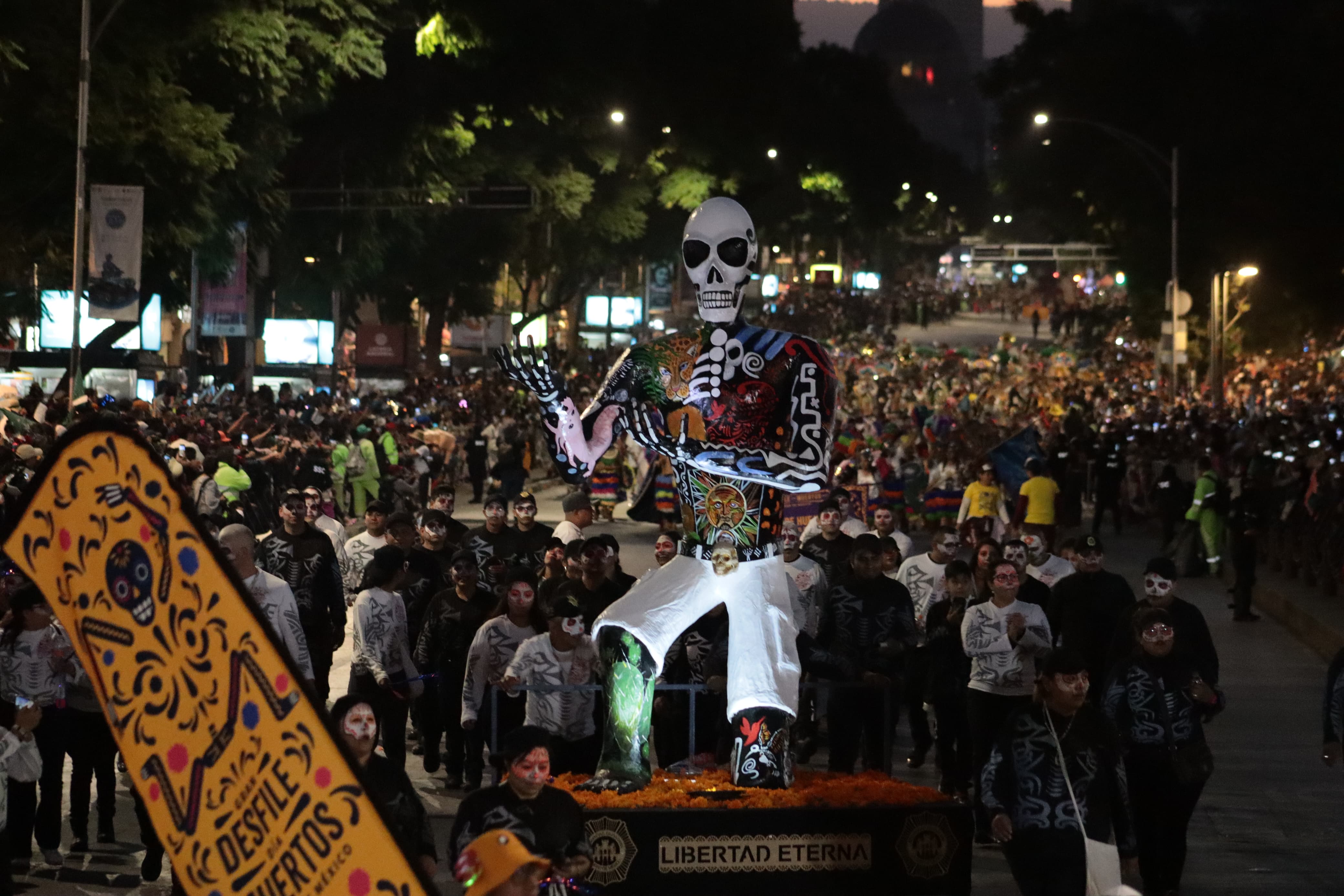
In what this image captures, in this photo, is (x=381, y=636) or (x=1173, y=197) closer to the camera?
(x=381, y=636)

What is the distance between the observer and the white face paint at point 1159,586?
10117mm

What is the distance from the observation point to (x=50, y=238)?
90.1ft

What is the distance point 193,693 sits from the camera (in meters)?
4.66

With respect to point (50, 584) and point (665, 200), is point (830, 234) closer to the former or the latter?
point (665, 200)

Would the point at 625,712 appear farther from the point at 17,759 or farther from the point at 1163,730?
the point at 17,759

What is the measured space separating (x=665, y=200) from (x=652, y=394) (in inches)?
1983

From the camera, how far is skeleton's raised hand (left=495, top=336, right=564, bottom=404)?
8.87 metres

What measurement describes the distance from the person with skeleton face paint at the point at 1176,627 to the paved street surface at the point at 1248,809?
3.57 ft

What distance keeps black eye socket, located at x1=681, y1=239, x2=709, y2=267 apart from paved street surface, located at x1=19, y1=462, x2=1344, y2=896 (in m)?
3.29

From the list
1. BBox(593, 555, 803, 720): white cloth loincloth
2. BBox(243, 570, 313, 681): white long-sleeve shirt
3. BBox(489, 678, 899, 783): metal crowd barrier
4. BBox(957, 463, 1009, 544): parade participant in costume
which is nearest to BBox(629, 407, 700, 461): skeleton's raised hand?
BBox(593, 555, 803, 720): white cloth loincloth

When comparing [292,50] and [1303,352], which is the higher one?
[292,50]

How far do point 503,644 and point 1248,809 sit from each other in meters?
4.29

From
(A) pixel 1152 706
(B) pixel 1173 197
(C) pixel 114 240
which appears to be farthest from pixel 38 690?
(B) pixel 1173 197

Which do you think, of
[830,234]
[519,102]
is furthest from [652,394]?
[830,234]
